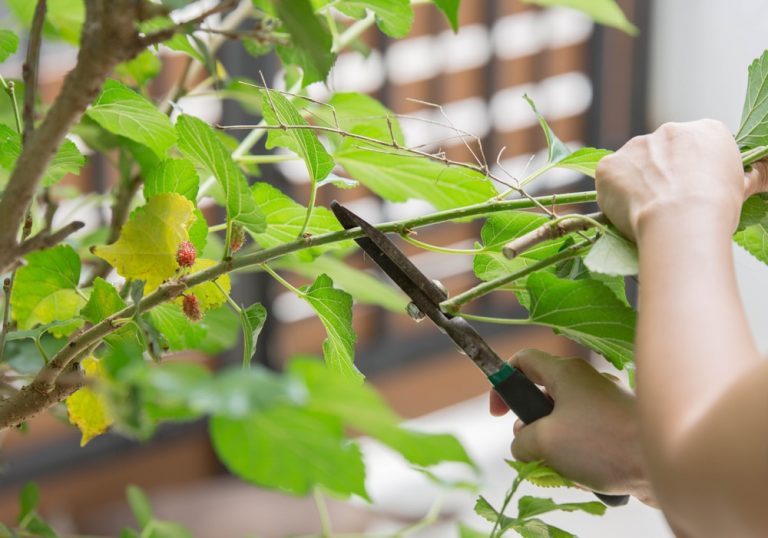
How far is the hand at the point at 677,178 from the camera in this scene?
299 mm

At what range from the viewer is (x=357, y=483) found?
0.82ft

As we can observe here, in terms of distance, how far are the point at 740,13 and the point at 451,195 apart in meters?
1.93

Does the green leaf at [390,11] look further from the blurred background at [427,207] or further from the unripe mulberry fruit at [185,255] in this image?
the blurred background at [427,207]

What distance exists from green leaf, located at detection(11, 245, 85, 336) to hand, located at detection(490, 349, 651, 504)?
0.22 m

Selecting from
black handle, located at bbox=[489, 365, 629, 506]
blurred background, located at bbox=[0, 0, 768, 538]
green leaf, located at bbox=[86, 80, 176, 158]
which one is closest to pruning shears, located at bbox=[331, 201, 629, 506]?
black handle, located at bbox=[489, 365, 629, 506]

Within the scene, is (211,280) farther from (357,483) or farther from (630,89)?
(630,89)

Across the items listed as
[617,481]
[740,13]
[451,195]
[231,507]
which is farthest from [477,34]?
[617,481]

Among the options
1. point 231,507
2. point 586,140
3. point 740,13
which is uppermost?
point 740,13

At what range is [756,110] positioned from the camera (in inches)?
14.5

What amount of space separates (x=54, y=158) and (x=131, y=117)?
39 mm

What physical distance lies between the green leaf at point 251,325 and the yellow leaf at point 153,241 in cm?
3

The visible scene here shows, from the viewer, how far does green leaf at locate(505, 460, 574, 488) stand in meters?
0.32

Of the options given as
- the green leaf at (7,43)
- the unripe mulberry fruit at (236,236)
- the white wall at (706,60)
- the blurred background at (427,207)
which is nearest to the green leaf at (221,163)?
the unripe mulberry fruit at (236,236)

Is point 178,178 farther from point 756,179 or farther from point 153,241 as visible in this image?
point 756,179
